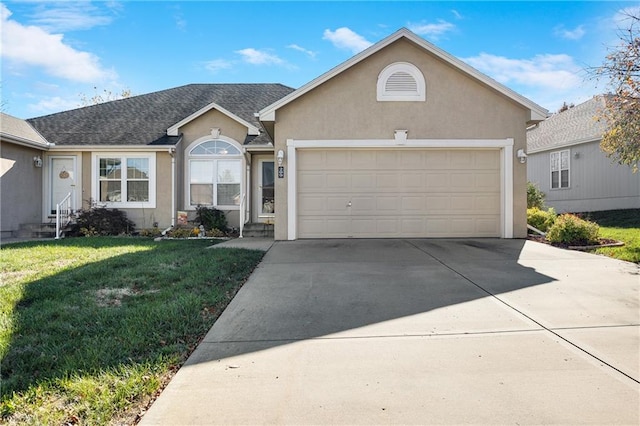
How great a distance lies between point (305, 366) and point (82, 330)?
2427 millimetres

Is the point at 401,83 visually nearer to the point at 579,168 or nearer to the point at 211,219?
the point at 211,219

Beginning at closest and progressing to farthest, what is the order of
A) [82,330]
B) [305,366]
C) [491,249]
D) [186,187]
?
[305,366] → [82,330] → [491,249] → [186,187]

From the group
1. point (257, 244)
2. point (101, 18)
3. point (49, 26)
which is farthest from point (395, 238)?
point (49, 26)

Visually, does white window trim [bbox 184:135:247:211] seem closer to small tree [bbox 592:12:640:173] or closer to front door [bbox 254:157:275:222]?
front door [bbox 254:157:275:222]

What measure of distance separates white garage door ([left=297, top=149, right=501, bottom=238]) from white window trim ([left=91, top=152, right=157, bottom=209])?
6.00m

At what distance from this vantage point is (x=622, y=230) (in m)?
11.7

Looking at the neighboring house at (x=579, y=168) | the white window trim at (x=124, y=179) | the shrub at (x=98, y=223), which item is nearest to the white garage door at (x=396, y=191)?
the white window trim at (x=124, y=179)

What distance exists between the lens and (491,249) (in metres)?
8.41

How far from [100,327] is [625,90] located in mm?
11598

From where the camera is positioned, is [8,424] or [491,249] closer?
[8,424]

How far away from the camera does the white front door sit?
42.7 ft

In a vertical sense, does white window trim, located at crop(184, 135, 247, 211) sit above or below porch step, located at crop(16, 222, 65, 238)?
above

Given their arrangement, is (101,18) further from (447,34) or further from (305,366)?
(305,366)

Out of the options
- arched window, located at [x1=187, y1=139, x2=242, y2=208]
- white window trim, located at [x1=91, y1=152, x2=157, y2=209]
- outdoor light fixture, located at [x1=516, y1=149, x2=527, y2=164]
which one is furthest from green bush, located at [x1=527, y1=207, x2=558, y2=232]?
white window trim, located at [x1=91, y1=152, x2=157, y2=209]
